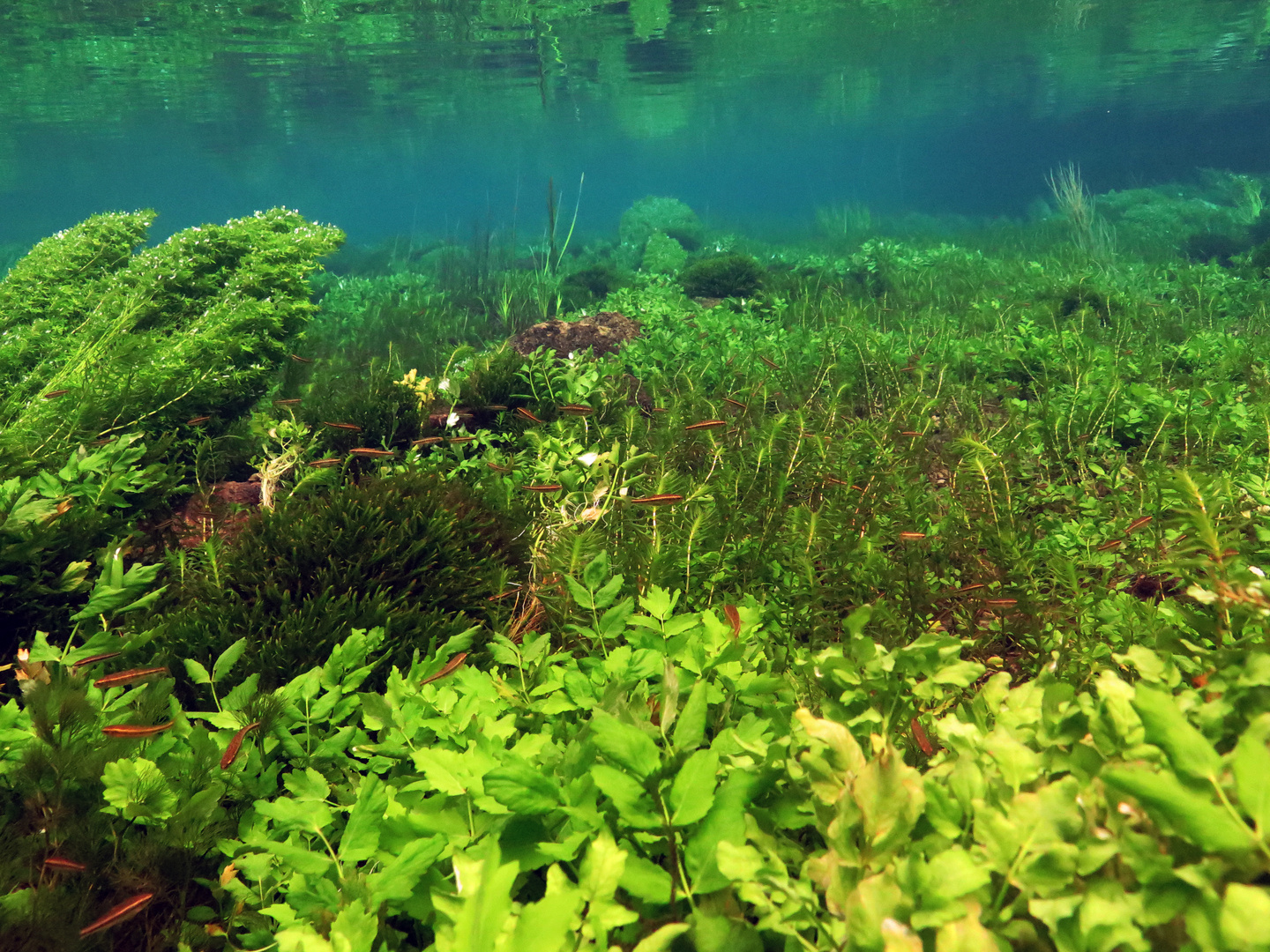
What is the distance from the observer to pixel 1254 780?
81 centimetres

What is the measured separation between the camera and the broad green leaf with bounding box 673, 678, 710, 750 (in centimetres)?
136

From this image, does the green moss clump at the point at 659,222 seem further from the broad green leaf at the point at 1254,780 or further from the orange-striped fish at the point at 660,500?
the broad green leaf at the point at 1254,780

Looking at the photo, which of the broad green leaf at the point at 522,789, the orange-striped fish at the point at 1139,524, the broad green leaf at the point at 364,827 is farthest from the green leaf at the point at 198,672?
the orange-striped fish at the point at 1139,524

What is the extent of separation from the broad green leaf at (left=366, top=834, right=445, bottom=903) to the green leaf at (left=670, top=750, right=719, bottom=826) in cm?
47

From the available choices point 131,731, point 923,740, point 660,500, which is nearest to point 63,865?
point 131,731

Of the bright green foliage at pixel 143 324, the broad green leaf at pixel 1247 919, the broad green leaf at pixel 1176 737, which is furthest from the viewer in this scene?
the bright green foliage at pixel 143 324

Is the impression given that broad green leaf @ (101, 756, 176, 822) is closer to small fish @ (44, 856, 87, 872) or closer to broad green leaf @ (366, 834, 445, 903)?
small fish @ (44, 856, 87, 872)

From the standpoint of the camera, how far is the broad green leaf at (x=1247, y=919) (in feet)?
2.41

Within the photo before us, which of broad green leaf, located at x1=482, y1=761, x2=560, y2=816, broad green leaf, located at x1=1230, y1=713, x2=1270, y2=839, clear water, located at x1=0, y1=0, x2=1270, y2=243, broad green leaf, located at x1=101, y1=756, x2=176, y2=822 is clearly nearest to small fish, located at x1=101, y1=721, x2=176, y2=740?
broad green leaf, located at x1=101, y1=756, x2=176, y2=822

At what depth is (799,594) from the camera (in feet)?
9.24

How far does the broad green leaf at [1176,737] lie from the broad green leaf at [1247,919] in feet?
0.51

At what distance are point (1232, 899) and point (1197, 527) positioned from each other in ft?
3.58

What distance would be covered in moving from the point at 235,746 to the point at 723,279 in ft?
40.9

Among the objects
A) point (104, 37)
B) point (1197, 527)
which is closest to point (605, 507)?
point (1197, 527)
